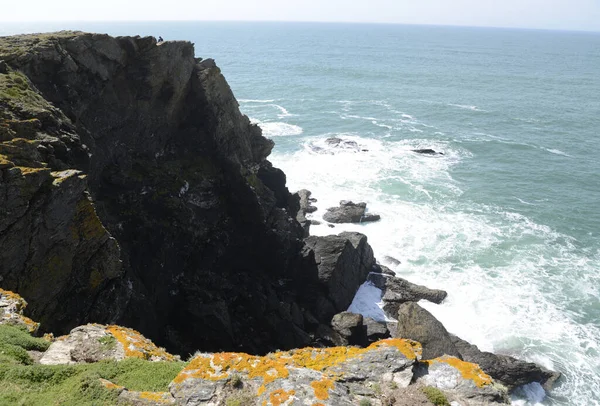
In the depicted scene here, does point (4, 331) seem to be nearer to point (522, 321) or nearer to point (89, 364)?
point (89, 364)

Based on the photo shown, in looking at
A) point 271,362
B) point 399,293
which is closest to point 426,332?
point 399,293

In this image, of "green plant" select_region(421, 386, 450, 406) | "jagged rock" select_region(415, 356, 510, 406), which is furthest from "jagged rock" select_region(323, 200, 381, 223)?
"green plant" select_region(421, 386, 450, 406)

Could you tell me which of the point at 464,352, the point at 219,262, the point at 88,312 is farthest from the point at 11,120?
the point at 464,352

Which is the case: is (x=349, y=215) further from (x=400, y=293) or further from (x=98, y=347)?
(x=98, y=347)

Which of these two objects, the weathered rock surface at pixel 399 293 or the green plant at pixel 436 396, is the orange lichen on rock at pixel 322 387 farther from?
the weathered rock surface at pixel 399 293

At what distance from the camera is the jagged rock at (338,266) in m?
36.4

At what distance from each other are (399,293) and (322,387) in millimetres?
29860

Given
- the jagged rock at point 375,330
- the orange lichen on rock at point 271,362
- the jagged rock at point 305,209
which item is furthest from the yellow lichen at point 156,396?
the jagged rock at point 305,209

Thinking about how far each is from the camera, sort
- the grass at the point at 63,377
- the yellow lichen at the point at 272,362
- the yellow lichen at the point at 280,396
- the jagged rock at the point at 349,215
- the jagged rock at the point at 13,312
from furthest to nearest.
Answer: the jagged rock at the point at 349,215, the jagged rock at the point at 13,312, the yellow lichen at the point at 272,362, the grass at the point at 63,377, the yellow lichen at the point at 280,396

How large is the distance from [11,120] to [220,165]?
18.1 meters

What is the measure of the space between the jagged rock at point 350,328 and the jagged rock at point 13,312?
21999 millimetres

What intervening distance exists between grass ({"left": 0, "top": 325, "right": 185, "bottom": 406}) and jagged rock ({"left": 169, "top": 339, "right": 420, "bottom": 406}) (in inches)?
47.4

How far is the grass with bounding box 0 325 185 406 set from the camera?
10266mm

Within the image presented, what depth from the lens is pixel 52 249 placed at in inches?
743
